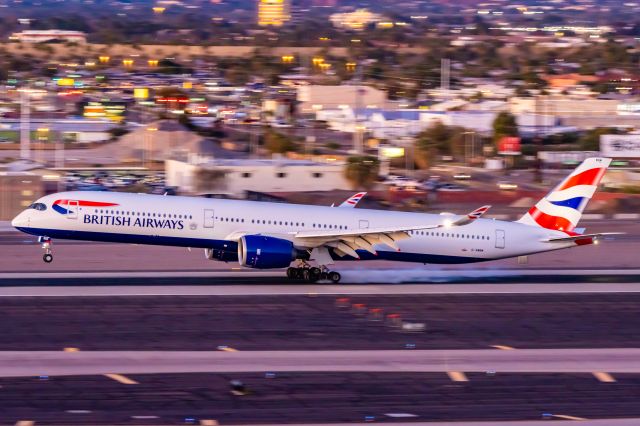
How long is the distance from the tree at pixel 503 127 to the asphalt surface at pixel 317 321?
6935 centimetres

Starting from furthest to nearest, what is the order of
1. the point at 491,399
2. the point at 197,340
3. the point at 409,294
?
the point at 409,294 < the point at 197,340 < the point at 491,399

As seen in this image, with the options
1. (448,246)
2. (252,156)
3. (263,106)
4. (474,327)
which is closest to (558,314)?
(474,327)

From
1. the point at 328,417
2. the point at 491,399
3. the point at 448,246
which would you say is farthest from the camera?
the point at 448,246

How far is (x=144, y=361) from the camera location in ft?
89.9

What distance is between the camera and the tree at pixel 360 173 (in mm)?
75912

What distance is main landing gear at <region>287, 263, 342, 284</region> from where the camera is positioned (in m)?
39.8

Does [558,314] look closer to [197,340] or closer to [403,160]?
[197,340]

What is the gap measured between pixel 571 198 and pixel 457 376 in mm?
16606

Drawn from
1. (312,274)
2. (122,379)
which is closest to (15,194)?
(312,274)

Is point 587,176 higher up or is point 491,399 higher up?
point 587,176

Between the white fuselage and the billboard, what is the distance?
58.5 m

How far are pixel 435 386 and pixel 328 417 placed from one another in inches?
139

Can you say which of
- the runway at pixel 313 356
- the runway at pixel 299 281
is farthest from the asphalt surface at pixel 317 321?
the runway at pixel 299 281

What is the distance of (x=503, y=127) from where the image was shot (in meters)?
106
